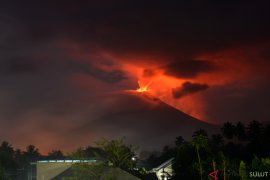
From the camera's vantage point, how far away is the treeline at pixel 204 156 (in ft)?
183

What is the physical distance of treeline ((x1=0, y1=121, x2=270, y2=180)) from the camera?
183ft

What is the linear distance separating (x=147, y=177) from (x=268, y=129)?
→ 105 ft

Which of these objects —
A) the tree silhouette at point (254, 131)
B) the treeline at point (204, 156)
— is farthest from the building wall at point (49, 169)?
the tree silhouette at point (254, 131)

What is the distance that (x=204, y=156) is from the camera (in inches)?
2849

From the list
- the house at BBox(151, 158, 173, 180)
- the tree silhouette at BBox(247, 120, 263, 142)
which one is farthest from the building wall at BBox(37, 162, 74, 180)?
the tree silhouette at BBox(247, 120, 263, 142)

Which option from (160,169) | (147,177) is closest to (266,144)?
(160,169)

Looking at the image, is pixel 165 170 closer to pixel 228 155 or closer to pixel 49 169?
pixel 228 155

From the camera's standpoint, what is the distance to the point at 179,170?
75.1 meters

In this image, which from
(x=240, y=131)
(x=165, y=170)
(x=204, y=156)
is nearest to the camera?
(x=204, y=156)

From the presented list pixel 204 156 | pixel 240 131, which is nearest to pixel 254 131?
pixel 240 131

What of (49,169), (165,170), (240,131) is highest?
(240,131)

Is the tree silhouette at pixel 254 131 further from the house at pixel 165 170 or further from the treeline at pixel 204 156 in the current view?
the house at pixel 165 170

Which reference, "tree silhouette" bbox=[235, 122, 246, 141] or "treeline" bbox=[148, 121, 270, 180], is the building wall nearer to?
"treeline" bbox=[148, 121, 270, 180]

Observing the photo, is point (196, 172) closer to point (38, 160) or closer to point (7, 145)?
point (38, 160)
